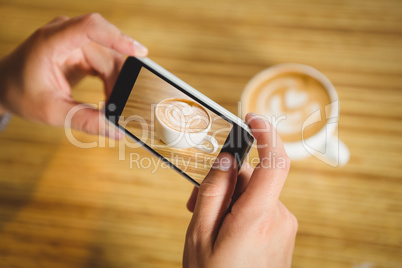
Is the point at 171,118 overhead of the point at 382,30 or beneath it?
beneath

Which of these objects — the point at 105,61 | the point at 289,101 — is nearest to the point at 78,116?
the point at 105,61

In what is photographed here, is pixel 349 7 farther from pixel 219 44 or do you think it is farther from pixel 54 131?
pixel 54 131

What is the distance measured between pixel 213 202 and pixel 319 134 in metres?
0.24

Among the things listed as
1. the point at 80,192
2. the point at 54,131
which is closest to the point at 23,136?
the point at 54,131

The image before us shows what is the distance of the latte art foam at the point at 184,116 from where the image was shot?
1.55 feet

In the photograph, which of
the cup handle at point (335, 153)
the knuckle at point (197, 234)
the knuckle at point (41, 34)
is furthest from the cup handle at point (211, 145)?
the knuckle at point (41, 34)

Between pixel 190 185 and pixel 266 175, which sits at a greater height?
pixel 266 175

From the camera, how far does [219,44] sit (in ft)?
2.26

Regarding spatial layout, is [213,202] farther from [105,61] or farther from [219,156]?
[105,61]

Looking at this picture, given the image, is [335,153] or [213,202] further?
[335,153]

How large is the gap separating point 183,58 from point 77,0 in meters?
0.32

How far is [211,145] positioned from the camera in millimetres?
479

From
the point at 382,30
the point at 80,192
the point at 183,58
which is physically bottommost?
the point at 80,192

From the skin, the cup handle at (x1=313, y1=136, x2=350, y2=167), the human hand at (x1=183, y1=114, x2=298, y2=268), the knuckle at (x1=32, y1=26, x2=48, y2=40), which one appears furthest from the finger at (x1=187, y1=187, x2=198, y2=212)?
the knuckle at (x1=32, y1=26, x2=48, y2=40)
